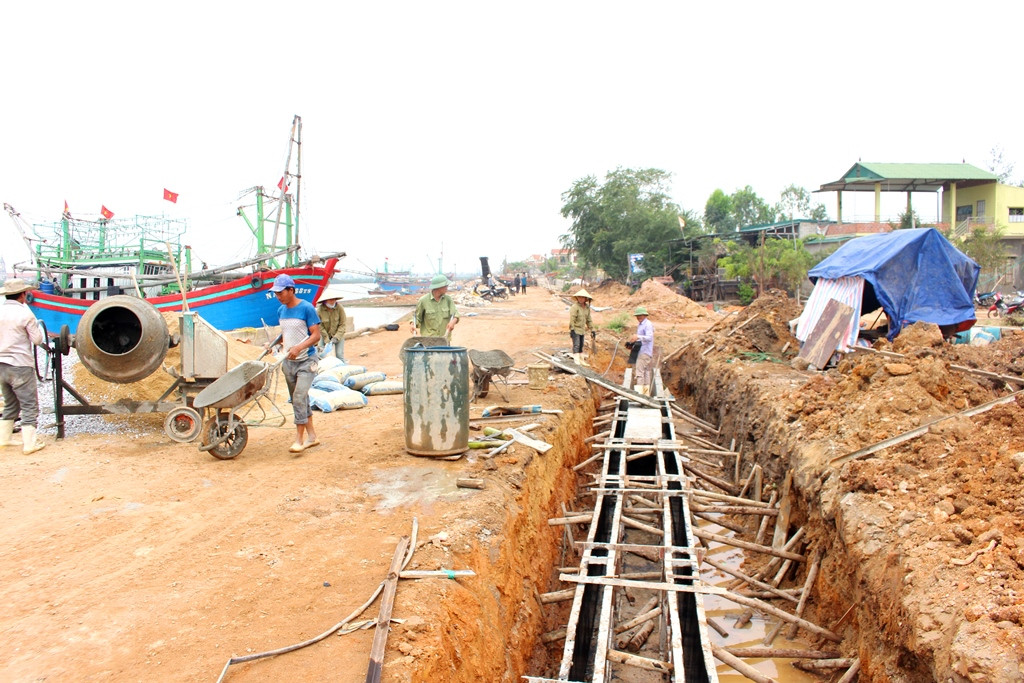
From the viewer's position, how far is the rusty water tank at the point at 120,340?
6.49m

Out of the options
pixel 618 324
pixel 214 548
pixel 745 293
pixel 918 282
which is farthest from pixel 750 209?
pixel 214 548

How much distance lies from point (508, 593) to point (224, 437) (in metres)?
3.07

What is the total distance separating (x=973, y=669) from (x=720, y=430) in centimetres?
802

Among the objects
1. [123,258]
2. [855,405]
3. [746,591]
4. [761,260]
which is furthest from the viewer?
[761,260]

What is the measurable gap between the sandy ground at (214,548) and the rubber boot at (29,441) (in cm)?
11

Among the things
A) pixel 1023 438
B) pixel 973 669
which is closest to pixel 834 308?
pixel 1023 438

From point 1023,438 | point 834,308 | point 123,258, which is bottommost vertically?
point 1023,438

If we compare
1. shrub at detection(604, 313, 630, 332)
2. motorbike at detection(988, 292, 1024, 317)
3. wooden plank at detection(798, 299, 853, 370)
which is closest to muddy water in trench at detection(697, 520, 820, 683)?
wooden plank at detection(798, 299, 853, 370)

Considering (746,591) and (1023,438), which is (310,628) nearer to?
Result: (746,591)

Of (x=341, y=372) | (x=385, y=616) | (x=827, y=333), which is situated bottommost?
(x=385, y=616)

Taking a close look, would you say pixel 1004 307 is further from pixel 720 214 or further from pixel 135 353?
pixel 720 214

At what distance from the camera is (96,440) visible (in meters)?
6.70

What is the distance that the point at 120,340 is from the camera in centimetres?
685

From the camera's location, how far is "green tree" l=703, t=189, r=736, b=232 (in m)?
44.6
